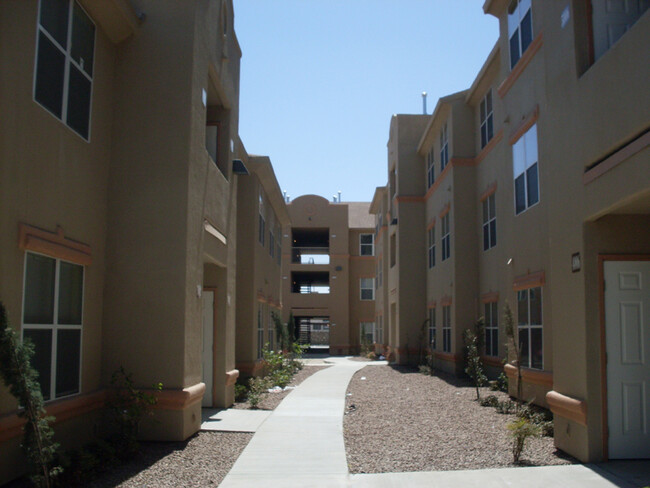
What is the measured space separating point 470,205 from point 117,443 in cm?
1404

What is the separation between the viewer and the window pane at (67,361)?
25.7ft

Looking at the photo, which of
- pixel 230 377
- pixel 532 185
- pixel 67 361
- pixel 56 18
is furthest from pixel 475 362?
pixel 56 18

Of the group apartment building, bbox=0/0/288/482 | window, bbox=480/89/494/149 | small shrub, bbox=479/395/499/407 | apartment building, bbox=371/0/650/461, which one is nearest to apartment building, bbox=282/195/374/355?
apartment building, bbox=371/0/650/461

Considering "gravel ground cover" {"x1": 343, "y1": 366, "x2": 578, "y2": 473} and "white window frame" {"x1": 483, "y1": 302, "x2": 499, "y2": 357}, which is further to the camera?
"white window frame" {"x1": 483, "y1": 302, "x2": 499, "y2": 357}

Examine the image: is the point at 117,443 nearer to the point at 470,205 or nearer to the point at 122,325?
the point at 122,325

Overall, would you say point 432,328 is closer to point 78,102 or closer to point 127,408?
point 127,408

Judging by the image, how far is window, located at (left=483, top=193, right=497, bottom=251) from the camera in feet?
59.1

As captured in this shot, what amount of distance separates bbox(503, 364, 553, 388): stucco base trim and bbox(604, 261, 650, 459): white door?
3.65m

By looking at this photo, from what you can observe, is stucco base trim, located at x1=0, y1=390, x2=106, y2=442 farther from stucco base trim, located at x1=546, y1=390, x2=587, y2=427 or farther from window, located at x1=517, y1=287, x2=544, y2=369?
window, located at x1=517, y1=287, x2=544, y2=369

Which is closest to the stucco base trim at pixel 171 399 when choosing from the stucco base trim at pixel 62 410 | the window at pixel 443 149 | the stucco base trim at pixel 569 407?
the stucco base trim at pixel 62 410

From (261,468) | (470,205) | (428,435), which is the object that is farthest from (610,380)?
(470,205)

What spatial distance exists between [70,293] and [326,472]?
3.97 meters

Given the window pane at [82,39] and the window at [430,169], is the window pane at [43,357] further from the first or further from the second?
the window at [430,169]

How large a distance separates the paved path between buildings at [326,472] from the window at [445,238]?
11.3m
